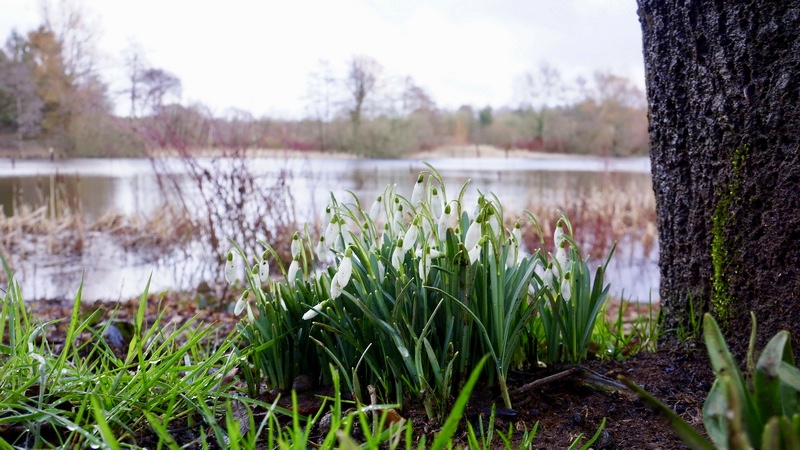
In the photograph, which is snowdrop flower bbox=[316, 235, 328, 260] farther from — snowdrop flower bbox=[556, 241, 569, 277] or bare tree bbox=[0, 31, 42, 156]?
bare tree bbox=[0, 31, 42, 156]

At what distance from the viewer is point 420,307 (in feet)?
4.33

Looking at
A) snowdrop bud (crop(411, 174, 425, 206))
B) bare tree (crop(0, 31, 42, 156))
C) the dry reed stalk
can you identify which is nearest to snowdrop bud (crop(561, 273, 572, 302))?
snowdrop bud (crop(411, 174, 425, 206))

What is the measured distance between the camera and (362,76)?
13578 mm

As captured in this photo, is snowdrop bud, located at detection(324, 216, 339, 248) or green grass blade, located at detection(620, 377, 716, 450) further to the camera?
snowdrop bud, located at detection(324, 216, 339, 248)

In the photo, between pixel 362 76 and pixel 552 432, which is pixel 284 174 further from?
pixel 362 76

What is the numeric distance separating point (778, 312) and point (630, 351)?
533 mm

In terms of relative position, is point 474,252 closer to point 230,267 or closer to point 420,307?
point 420,307

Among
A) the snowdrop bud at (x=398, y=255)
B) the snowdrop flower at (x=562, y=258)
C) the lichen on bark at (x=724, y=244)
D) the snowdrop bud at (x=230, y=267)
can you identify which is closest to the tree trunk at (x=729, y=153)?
the lichen on bark at (x=724, y=244)

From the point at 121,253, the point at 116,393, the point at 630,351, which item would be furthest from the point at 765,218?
the point at 121,253

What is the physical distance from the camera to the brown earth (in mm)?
1158

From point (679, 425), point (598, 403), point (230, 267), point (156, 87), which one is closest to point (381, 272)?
point (230, 267)

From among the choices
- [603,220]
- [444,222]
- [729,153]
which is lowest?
[603,220]

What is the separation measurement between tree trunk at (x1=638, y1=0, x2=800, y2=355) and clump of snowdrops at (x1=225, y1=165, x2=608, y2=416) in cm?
30

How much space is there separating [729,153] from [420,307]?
0.84 meters
